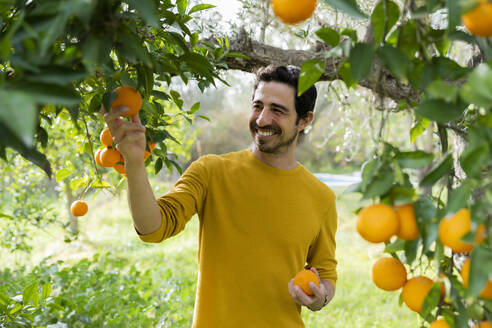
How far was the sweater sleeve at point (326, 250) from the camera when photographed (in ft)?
5.62

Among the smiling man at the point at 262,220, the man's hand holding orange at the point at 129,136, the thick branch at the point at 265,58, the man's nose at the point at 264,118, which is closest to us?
the man's hand holding orange at the point at 129,136

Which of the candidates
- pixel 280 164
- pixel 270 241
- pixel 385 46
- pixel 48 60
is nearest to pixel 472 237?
pixel 385 46

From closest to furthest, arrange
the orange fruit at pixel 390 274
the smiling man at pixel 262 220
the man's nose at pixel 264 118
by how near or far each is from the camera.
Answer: the orange fruit at pixel 390 274 < the smiling man at pixel 262 220 < the man's nose at pixel 264 118

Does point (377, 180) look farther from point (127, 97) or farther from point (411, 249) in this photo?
point (127, 97)

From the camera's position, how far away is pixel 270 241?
1.58m

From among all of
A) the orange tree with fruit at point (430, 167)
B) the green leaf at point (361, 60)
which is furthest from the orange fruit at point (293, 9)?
the green leaf at point (361, 60)

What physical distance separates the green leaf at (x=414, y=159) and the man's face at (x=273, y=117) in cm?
110

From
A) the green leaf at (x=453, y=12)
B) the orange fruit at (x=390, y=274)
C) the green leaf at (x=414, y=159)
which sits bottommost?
the orange fruit at (x=390, y=274)

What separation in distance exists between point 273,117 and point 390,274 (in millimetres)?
1092

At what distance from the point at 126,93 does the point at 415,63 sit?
1.76 feet

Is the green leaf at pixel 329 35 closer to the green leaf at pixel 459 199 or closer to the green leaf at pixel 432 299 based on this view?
the green leaf at pixel 459 199

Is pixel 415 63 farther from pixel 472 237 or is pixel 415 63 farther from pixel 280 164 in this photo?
pixel 280 164

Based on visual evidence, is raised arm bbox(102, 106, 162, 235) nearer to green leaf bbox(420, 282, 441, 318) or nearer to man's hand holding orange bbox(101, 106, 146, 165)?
man's hand holding orange bbox(101, 106, 146, 165)

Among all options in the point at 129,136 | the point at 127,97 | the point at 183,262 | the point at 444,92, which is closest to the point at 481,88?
the point at 444,92
